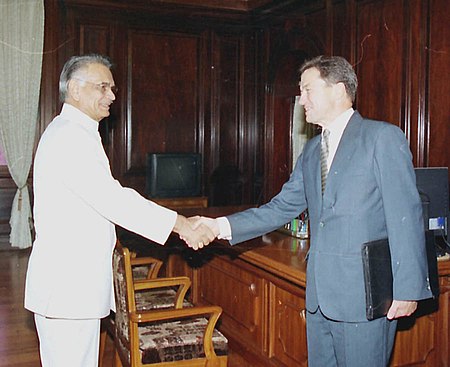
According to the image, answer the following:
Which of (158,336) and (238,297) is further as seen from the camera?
(238,297)

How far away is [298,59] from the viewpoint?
294 inches

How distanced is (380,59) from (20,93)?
4.18 m

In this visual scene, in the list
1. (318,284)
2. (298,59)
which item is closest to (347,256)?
(318,284)

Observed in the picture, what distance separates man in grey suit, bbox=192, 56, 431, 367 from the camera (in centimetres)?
229

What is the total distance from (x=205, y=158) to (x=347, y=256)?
581cm

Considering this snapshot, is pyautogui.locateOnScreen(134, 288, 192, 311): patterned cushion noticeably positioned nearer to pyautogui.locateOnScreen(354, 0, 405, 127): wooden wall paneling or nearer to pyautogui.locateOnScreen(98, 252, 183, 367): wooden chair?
pyautogui.locateOnScreen(98, 252, 183, 367): wooden chair

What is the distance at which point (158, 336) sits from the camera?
125 inches

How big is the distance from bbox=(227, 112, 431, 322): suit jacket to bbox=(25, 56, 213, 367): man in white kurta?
34.7 inches

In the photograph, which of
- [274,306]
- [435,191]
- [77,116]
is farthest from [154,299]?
[435,191]

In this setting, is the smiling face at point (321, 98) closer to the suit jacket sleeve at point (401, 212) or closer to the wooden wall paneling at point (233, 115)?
the suit jacket sleeve at point (401, 212)

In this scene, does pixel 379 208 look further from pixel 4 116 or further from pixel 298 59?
pixel 4 116

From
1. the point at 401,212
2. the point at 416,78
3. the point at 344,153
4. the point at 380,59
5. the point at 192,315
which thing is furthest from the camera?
the point at 380,59

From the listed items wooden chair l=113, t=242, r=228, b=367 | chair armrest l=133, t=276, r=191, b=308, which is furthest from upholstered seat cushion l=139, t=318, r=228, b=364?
chair armrest l=133, t=276, r=191, b=308

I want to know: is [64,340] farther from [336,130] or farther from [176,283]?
[336,130]
